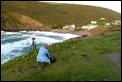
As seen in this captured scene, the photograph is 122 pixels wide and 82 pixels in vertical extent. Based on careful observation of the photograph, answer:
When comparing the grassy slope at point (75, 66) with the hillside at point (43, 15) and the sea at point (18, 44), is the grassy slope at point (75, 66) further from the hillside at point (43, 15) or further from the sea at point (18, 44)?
the hillside at point (43, 15)

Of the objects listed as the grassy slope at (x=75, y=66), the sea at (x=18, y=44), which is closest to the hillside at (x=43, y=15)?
the sea at (x=18, y=44)

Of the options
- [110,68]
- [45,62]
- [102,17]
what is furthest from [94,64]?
[102,17]

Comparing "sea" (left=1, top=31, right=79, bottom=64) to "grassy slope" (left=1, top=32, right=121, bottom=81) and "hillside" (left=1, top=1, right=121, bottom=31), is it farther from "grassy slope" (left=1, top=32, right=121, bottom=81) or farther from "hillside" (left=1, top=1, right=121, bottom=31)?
"hillside" (left=1, top=1, right=121, bottom=31)

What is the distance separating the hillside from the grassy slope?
92216 mm

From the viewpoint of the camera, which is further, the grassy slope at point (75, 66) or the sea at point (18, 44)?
the sea at point (18, 44)

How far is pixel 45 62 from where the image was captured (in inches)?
1016

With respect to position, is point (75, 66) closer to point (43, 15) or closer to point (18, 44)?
point (18, 44)

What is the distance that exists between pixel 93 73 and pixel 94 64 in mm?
1904

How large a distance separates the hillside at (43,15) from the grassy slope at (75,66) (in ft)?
303

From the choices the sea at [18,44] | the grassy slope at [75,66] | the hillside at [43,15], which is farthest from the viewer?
the hillside at [43,15]

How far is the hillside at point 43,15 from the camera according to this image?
130875 mm

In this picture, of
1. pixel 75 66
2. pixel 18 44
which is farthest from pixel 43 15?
pixel 75 66

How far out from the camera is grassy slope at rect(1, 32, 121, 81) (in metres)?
23.5

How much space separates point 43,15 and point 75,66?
124471 millimetres
